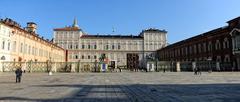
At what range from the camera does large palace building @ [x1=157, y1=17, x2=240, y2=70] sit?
46.5 metres

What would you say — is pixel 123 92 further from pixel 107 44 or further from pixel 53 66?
pixel 107 44

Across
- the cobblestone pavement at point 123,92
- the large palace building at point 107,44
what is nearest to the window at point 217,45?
the cobblestone pavement at point 123,92

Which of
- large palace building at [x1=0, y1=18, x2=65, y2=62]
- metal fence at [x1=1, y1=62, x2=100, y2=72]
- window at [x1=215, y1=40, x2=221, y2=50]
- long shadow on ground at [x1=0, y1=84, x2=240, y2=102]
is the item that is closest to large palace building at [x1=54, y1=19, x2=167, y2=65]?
large palace building at [x1=0, y1=18, x2=65, y2=62]

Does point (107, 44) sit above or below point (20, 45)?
above

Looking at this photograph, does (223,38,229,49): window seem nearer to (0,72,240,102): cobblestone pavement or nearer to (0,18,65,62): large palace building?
(0,72,240,102): cobblestone pavement

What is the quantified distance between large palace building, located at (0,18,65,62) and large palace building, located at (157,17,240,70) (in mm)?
40769

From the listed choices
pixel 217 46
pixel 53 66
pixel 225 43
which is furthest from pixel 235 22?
pixel 53 66

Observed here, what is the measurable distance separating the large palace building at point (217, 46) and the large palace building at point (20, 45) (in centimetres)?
4077

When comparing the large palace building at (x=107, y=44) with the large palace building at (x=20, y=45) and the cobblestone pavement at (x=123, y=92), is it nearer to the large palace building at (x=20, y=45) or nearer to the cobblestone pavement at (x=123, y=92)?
the large palace building at (x=20, y=45)

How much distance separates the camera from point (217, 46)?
173 feet

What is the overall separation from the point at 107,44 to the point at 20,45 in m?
45.0

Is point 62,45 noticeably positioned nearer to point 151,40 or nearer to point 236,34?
point 151,40

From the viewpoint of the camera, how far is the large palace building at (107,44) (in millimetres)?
93000

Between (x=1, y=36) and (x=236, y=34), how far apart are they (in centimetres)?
4490
